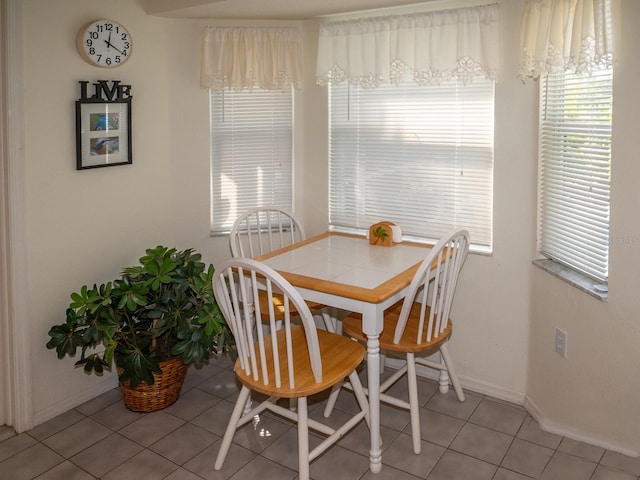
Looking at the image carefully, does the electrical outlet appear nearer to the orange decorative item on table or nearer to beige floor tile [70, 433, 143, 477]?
the orange decorative item on table

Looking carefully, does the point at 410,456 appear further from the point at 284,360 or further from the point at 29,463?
the point at 29,463

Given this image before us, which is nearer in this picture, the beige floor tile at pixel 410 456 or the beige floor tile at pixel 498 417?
the beige floor tile at pixel 410 456

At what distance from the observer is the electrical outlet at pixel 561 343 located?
2725 mm

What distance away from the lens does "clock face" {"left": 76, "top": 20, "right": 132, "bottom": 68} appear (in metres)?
2.83

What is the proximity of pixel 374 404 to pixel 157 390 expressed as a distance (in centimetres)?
112

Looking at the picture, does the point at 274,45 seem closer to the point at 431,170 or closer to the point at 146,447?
the point at 431,170

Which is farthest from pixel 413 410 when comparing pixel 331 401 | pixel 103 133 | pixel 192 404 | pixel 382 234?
pixel 103 133

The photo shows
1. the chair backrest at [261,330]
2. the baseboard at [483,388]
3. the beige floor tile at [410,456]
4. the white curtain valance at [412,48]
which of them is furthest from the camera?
the baseboard at [483,388]

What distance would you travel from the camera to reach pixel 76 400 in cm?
306

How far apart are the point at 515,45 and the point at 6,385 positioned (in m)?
2.80

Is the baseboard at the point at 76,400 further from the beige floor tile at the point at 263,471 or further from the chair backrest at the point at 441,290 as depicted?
the chair backrest at the point at 441,290

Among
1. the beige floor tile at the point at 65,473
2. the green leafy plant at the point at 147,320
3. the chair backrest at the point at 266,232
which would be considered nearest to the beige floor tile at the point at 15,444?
the beige floor tile at the point at 65,473

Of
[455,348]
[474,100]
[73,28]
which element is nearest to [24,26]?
[73,28]

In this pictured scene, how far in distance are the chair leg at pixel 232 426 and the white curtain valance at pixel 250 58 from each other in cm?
170
